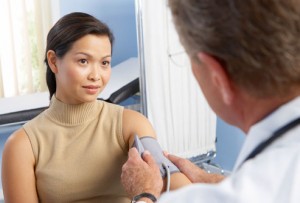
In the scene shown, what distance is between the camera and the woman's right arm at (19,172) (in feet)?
4.86

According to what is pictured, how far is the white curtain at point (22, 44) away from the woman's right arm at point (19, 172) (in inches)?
47.1

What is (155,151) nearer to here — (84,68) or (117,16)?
(84,68)

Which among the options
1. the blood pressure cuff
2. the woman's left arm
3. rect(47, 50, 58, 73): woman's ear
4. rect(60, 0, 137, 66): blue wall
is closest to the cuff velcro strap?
the blood pressure cuff

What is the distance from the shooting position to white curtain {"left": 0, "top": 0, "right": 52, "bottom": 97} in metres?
2.58

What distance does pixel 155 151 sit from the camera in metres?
1.46

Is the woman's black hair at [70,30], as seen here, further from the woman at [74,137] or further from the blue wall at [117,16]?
the blue wall at [117,16]

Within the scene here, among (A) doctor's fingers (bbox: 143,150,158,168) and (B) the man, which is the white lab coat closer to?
(B) the man

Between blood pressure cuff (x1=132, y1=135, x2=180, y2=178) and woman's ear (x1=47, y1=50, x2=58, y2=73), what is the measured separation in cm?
34

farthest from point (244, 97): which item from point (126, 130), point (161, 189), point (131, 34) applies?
point (131, 34)

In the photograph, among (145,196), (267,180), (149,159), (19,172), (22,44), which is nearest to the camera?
(267,180)

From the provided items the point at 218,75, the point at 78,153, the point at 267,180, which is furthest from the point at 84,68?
the point at 267,180

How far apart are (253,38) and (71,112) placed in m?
0.92

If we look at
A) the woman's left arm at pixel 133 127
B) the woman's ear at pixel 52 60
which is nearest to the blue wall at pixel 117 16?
the woman's ear at pixel 52 60

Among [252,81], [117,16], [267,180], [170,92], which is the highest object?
[252,81]
